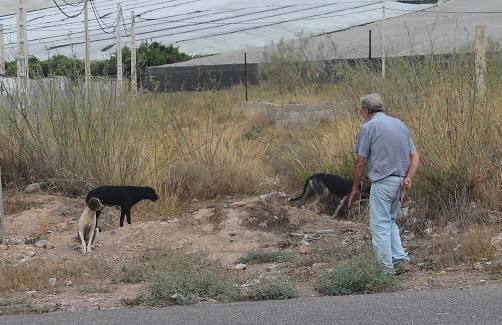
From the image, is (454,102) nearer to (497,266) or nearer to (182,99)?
(497,266)

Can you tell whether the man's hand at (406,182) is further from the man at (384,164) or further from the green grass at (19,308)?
the green grass at (19,308)

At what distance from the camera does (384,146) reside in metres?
7.59

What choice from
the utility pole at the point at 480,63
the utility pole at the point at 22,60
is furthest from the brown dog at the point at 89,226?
the utility pole at the point at 480,63

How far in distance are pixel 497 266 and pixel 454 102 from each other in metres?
3.37

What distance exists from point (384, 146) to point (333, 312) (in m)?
2.04

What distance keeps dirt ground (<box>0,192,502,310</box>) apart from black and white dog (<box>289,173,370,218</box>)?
0.27 m

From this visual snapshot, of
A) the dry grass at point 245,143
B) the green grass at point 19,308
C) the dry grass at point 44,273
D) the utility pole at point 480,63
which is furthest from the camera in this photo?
the utility pole at point 480,63

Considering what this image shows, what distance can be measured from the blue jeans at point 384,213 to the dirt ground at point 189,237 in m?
0.33

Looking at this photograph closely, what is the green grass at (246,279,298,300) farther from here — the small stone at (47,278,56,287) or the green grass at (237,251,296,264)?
the small stone at (47,278,56,287)

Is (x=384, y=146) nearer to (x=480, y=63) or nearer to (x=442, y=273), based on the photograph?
(x=442, y=273)

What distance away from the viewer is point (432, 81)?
1095 cm

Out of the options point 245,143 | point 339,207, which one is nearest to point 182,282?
point 339,207

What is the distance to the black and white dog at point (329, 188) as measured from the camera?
1073cm

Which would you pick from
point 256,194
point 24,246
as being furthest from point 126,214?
point 256,194
